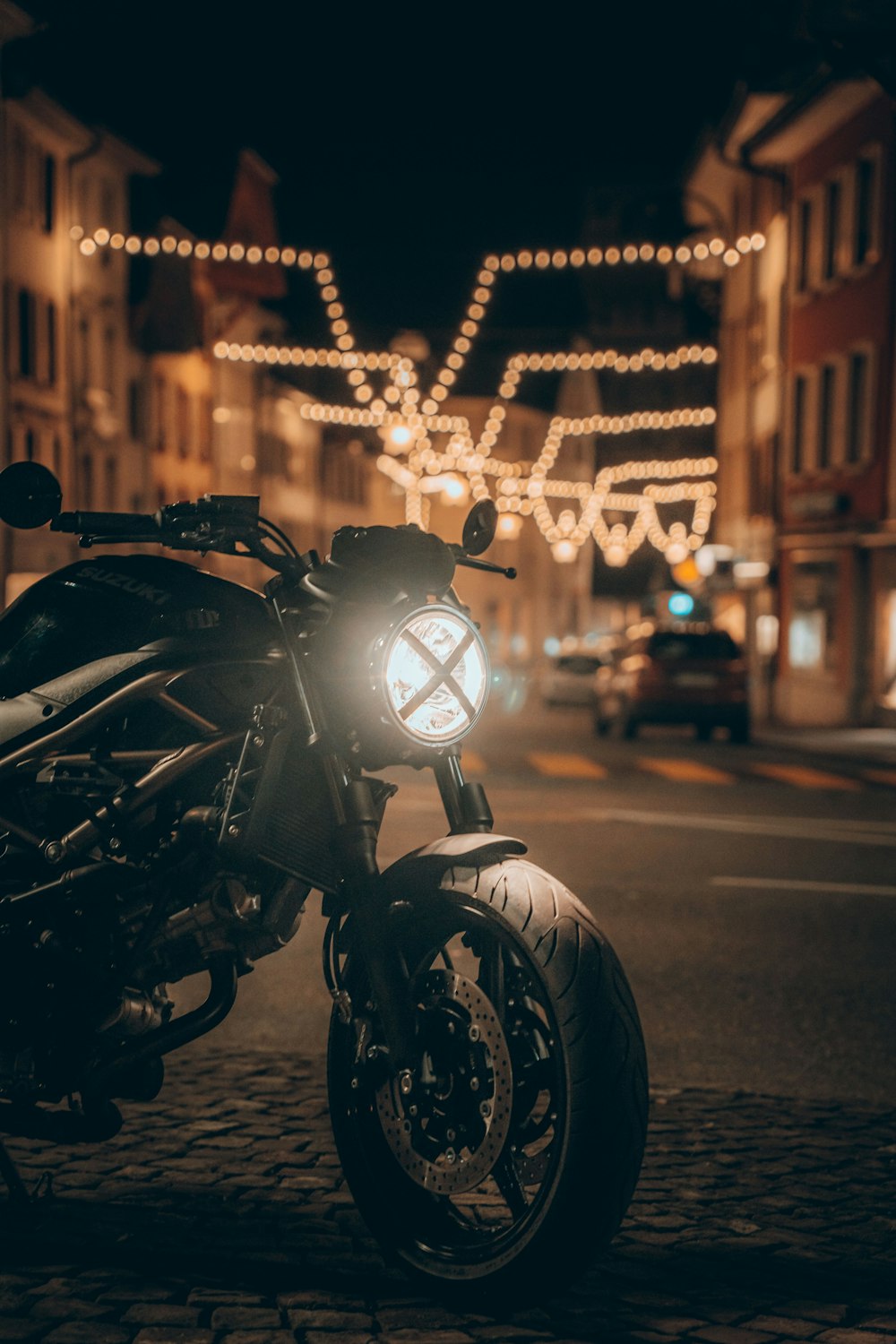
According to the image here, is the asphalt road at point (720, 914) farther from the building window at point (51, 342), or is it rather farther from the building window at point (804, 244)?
the building window at point (51, 342)

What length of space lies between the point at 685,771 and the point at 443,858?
17.9 meters

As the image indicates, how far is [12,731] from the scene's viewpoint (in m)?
4.29

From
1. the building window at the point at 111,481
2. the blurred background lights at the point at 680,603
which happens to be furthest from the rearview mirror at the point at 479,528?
the building window at the point at 111,481

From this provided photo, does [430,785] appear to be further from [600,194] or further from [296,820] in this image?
[600,194]

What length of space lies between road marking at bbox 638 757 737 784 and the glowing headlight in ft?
52.5

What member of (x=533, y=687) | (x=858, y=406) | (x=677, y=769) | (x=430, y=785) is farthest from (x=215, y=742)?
(x=533, y=687)

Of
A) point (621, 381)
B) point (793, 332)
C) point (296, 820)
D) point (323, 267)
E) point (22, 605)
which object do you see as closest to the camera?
point (296, 820)

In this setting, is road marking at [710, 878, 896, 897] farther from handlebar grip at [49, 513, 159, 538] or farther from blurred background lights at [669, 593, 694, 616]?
blurred background lights at [669, 593, 694, 616]

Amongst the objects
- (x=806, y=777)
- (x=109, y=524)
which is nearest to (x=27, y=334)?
(x=806, y=777)

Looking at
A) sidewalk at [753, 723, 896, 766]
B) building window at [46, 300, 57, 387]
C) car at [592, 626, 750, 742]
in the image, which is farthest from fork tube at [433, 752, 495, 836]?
building window at [46, 300, 57, 387]

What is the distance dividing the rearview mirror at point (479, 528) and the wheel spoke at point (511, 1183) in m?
1.27

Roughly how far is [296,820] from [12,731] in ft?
2.20

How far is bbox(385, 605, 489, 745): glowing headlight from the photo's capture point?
3.87 m

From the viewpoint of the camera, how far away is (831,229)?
3519 cm
